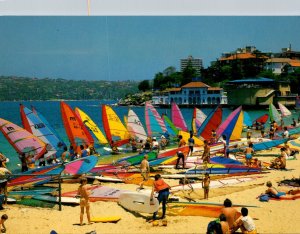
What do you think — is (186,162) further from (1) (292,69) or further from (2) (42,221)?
(1) (292,69)

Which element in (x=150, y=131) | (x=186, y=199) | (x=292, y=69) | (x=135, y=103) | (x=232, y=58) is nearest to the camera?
(x=186, y=199)

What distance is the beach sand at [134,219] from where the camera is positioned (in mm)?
8766

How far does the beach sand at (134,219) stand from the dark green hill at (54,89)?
181 ft

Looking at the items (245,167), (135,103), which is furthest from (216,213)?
(135,103)

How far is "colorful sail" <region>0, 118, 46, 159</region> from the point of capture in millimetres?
15547

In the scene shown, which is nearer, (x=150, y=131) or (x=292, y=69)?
(x=150, y=131)

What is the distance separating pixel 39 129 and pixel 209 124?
339 inches

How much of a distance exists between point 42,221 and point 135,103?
114m

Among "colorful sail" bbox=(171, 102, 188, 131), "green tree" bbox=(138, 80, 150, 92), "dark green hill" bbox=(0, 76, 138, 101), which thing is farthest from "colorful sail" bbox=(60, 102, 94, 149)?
"green tree" bbox=(138, 80, 150, 92)

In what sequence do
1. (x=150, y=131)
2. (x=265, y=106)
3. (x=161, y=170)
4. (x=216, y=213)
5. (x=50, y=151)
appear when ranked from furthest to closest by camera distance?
(x=265, y=106)
(x=150, y=131)
(x=50, y=151)
(x=161, y=170)
(x=216, y=213)

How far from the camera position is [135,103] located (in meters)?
123

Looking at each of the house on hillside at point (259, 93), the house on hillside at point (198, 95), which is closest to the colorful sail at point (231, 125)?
the house on hillside at point (259, 93)

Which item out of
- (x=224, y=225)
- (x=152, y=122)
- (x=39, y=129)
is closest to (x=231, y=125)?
(x=152, y=122)

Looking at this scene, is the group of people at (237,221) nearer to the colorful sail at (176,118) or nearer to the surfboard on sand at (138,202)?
the surfboard on sand at (138,202)
